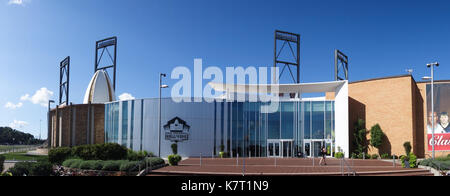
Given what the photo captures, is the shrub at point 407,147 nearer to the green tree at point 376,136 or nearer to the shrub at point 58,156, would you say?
the green tree at point 376,136

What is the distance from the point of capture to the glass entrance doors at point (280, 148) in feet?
119

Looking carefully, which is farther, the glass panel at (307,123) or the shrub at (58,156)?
the glass panel at (307,123)

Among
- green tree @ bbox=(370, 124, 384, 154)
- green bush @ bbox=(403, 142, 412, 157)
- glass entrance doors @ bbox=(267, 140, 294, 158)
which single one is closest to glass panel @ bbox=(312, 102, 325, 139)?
glass entrance doors @ bbox=(267, 140, 294, 158)

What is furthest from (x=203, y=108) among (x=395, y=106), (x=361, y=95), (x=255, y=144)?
(x=395, y=106)

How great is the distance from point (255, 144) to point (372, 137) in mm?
11579

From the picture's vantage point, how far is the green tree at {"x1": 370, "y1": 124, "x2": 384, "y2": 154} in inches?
1364

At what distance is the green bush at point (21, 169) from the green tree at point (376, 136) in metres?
30.0

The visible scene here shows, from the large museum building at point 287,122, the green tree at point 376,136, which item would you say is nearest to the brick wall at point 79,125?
the large museum building at point 287,122

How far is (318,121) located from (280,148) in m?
4.74

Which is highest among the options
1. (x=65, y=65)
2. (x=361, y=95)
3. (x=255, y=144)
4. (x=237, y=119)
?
(x=65, y=65)

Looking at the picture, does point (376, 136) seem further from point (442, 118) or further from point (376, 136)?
point (442, 118)

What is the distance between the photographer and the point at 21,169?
15.7m
